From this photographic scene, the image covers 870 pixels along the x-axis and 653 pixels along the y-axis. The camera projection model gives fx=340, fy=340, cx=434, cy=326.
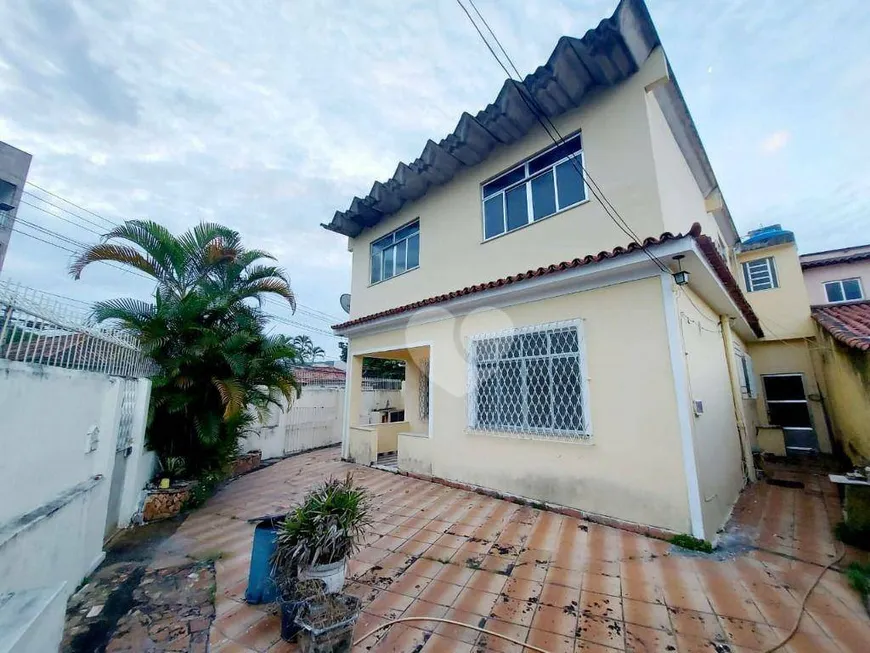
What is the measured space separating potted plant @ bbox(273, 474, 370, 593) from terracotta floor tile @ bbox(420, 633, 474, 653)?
772mm

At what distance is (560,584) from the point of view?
3010 millimetres

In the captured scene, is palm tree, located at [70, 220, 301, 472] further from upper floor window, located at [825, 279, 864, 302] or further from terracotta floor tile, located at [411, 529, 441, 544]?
upper floor window, located at [825, 279, 864, 302]

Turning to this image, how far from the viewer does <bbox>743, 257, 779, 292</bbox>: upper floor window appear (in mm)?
10344

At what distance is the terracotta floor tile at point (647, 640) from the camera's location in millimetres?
2223

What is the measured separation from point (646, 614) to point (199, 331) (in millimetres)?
6645

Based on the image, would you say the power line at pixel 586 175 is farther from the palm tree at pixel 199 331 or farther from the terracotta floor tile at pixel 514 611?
the palm tree at pixel 199 331

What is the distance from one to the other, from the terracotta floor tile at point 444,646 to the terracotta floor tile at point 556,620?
55 centimetres

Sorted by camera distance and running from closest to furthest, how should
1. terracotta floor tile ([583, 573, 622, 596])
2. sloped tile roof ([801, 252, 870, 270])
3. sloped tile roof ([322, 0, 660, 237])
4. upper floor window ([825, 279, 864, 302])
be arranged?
terracotta floor tile ([583, 573, 622, 596]), sloped tile roof ([322, 0, 660, 237]), sloped tile roof ([801, 252, 870, 270]), upper floor window ([825, 279, 864, 302])

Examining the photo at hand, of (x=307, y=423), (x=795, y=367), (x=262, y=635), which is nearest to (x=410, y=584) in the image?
(x=262, y=635)

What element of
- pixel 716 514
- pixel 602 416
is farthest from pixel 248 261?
pixel 716 514

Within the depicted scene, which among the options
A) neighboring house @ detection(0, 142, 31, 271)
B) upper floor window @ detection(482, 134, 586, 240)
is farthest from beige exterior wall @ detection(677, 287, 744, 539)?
neighboring house @ detection(0, 142, 31, 271)

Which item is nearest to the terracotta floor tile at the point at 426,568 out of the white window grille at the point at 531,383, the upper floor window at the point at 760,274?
the white window grille at the point at 531,383

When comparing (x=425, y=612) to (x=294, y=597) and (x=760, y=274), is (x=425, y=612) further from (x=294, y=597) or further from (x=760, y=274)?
(x=760, y=274)

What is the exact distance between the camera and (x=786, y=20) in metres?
4.63
